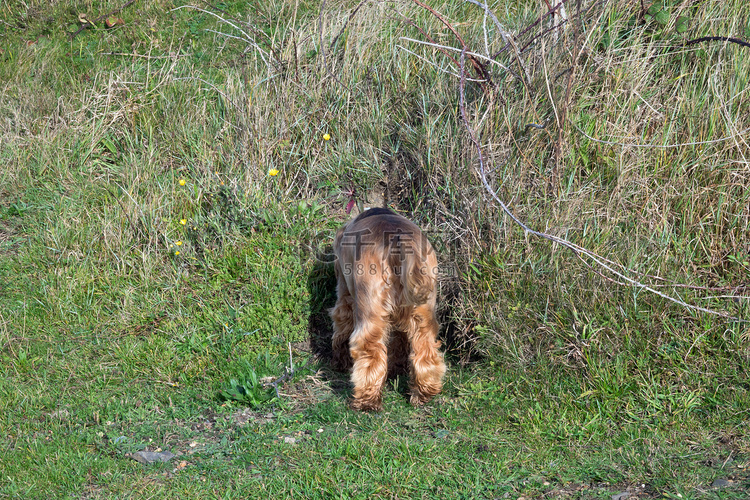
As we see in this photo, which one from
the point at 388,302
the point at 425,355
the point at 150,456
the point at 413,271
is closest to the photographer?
the point at 150,456

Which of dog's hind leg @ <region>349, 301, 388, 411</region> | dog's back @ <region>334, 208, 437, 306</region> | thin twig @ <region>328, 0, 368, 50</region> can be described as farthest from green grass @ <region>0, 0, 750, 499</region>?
dog's back @ <region>334, 208, 437, 306</region>

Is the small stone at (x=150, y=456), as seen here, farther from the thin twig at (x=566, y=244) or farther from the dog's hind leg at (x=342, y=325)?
the thin twig at (x=566, y=244)

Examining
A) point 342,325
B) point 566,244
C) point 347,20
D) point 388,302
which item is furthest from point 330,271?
point 347,20

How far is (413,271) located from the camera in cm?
402

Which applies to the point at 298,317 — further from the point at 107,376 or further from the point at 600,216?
the point at 600,216

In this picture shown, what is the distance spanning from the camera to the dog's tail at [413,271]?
4.02 meters

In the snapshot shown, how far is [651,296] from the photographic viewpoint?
163 inches

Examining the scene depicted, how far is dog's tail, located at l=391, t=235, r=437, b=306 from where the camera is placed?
13.2ft

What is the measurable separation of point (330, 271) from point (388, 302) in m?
1.26

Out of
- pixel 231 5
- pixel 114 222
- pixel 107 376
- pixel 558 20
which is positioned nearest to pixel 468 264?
pixel 558 20

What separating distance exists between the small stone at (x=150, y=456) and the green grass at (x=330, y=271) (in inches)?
3.2

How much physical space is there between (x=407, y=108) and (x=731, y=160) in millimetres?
2816

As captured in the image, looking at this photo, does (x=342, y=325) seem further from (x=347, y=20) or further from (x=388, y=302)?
(x=347, y=20)

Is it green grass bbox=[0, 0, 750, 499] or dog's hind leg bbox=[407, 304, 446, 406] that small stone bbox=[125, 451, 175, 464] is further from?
dog's hind leg bbox=[407, 304, 446, 406]
